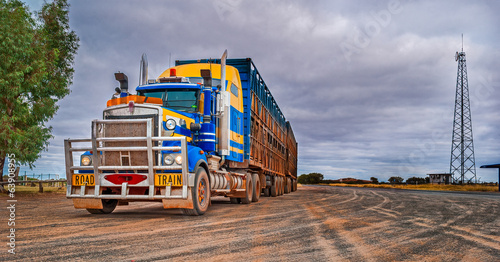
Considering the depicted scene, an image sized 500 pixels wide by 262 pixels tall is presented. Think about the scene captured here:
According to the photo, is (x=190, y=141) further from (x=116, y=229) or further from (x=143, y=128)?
(x=116, y=229)

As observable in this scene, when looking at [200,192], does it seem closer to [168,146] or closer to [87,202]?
[168,146]

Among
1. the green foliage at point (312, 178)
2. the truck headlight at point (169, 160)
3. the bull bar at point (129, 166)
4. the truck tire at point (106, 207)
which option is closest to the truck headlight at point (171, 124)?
the bull bar at point (129, 166)

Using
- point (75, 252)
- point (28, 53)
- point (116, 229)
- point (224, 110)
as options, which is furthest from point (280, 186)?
point (75, 252)

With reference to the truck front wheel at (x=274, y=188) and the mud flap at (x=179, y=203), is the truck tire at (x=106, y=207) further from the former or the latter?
the truck front wheel at (x=274, y=188)

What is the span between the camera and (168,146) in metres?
9.12

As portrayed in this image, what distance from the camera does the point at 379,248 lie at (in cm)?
568

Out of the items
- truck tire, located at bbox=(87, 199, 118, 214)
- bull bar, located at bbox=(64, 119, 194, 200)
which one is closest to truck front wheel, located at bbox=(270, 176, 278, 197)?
truck tire, located at bbox=(87, 199, 118, 214)

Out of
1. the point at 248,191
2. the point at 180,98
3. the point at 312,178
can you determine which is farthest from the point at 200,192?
the point at 312,178

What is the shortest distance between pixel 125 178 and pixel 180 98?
2697 mm

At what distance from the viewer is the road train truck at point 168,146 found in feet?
29.4

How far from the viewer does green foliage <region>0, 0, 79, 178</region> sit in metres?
20.4

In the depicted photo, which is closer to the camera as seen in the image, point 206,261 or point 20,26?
point 206,261

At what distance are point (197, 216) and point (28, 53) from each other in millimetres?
16905

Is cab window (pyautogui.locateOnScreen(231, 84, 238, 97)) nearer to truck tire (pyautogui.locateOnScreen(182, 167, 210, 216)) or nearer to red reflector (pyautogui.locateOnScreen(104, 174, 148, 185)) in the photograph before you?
truck tire (pyautogui.locateOnScreen(182, 167, 210, 216))
